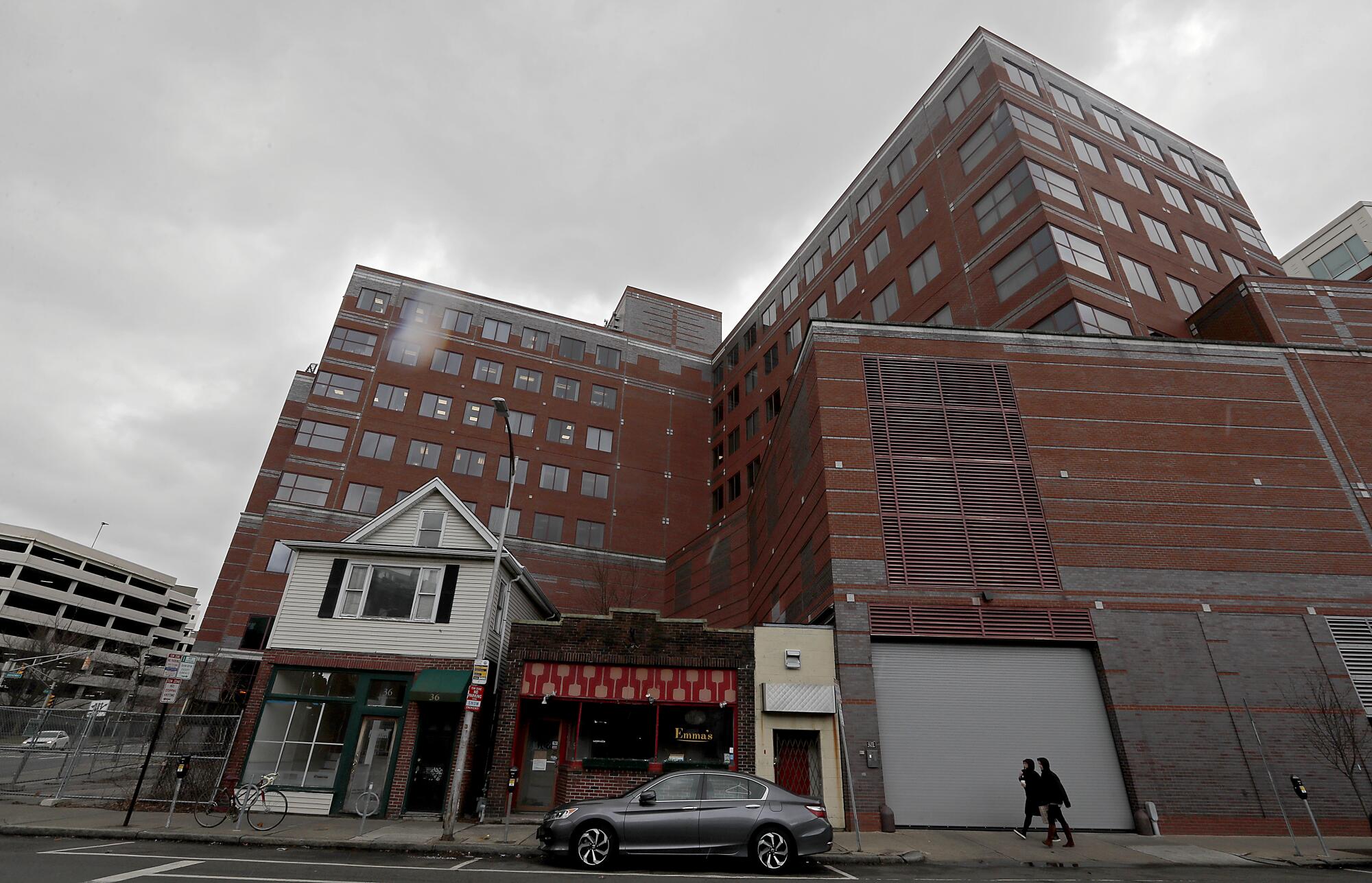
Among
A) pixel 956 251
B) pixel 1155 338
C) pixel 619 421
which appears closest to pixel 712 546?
pixel 619 421

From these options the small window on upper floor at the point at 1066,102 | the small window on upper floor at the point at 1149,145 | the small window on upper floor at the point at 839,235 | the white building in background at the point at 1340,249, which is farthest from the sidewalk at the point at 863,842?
the white building in background at the point at 1340,249

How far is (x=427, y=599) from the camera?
2034cm

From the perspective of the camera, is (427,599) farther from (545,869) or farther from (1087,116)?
(1087,116)

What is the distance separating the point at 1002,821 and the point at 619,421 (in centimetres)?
4409

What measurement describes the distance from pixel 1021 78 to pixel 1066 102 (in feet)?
11.5

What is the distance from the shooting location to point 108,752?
21594 mm

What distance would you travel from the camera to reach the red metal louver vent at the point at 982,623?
19016 mm

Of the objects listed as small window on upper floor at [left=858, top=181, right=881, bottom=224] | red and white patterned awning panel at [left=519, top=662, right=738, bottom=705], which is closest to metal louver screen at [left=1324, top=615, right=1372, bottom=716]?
red and white patterned awning panel at [left=519, top=662, right=738, bottom=705]

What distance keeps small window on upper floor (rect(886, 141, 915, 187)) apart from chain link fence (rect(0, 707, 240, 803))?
4145cm

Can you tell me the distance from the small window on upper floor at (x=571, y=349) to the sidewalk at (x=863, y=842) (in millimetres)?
45018

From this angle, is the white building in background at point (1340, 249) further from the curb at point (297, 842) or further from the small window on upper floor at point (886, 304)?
the curb at point (297, 842)

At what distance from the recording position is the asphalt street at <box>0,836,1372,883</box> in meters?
9.98

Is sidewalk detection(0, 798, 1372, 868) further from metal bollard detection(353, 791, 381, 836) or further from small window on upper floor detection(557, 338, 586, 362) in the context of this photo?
small window on upper floor detection(557, 338, 586, 362)

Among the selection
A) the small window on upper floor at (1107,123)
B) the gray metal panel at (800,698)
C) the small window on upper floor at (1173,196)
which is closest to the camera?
the gray metal panel at (800,698)
